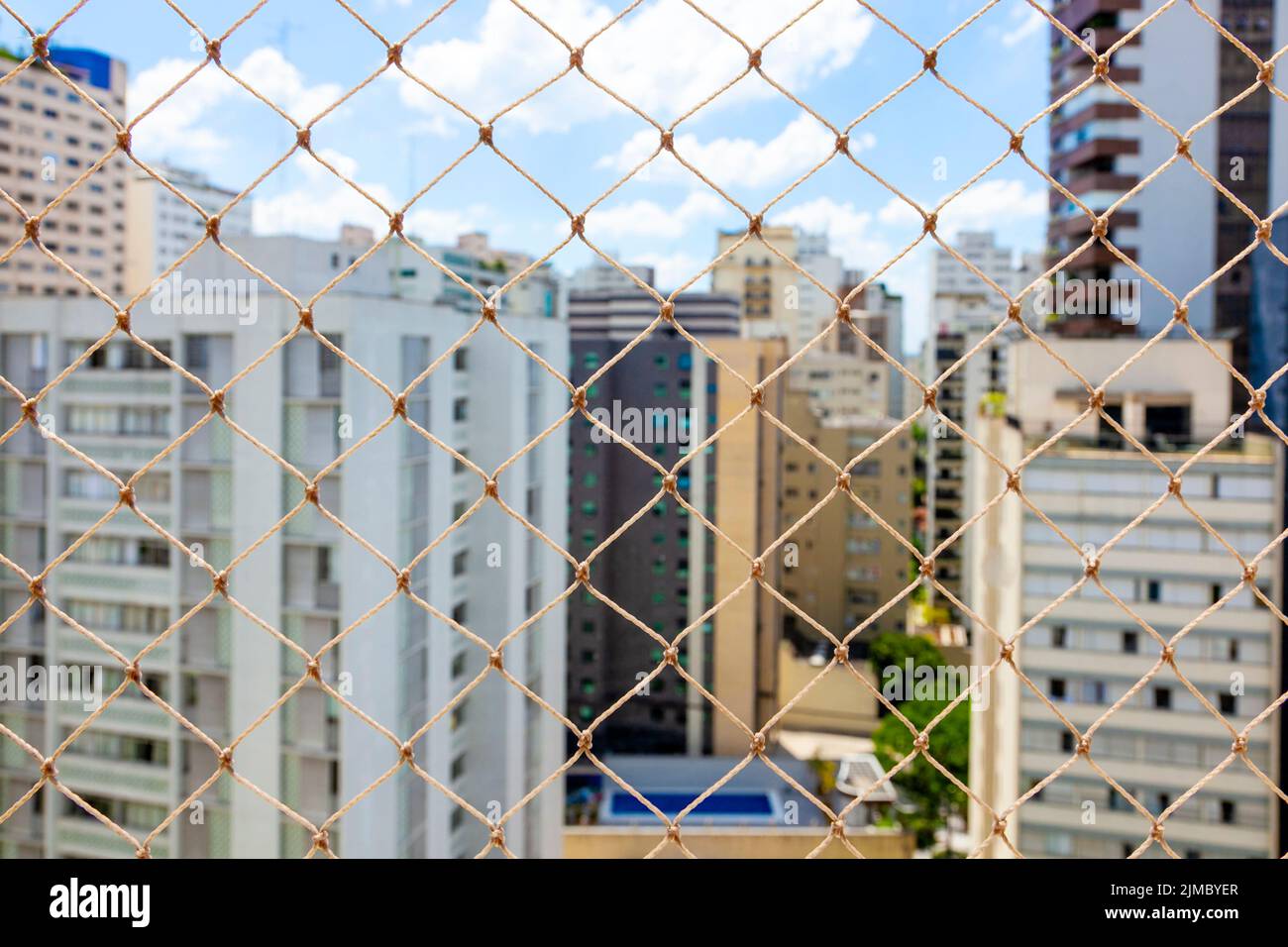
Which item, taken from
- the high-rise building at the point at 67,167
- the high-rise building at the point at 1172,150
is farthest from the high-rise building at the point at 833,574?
the high-rise building at the point at 67,167

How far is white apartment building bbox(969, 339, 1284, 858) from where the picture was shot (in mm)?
5430

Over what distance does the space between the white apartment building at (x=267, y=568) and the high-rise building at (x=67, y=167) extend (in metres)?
10.7

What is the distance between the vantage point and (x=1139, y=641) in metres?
5.77

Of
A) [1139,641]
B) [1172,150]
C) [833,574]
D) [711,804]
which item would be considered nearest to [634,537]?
[711,804]

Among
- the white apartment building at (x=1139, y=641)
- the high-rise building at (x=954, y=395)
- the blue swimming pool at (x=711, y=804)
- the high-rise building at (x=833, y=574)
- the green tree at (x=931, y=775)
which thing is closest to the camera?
the white apartment building at (x=1139, y=641)

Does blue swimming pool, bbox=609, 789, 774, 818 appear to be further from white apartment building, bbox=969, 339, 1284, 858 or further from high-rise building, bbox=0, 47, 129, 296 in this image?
high-rise building, bbox=0, 47, 129, 296

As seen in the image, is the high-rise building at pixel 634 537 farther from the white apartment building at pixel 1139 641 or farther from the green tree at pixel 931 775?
the white apartment building at pixel 1139 641

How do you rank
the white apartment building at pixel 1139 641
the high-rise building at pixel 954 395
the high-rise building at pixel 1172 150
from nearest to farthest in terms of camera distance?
the white apartment building at pixel 1139 641 < the high-rise building at pixel 1172 150 < the high-rise building at pixel 954 395

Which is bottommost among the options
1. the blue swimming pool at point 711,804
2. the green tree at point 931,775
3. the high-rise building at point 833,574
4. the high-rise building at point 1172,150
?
the blue swimming pool at point 711,804

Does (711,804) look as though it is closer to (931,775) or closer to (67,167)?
(931,775)

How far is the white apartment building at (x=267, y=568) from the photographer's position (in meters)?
5.09

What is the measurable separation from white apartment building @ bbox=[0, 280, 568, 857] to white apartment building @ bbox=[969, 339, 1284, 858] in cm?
290

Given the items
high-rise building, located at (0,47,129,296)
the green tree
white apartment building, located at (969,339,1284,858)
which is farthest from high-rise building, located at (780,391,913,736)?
high-rise building, located at (0,47,129,296)

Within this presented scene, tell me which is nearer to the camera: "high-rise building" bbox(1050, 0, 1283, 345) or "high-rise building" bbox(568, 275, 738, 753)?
"high-rise building" bbox(1050, 0, 1283, 345)
